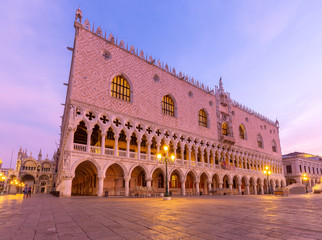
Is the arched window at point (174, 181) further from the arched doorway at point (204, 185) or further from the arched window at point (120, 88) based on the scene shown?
the arched window at point (120, 88)

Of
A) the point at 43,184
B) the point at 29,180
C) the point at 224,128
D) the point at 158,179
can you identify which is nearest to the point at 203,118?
the point at 224,128

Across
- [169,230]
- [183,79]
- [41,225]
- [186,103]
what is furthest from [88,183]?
[169,230]

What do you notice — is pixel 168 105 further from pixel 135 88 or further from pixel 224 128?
pixel 224 128

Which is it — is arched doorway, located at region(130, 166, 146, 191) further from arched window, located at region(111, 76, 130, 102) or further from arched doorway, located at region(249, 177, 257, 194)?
arched doorway, located at region(249, 177, 257, 194)

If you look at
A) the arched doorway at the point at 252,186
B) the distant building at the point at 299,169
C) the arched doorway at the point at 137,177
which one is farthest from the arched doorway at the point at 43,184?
the distant building at the point at 299,169

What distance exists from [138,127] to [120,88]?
457 centimetres

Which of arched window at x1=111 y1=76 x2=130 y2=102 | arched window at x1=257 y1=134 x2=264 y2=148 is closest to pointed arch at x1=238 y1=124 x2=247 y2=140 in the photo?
arched window at x1=257 y1=134 x2=264 y2=148

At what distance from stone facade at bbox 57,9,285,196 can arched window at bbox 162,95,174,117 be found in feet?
0.92

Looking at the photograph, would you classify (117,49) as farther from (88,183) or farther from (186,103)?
(88,183)

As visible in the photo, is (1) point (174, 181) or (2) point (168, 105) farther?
(1) point (174, 181)

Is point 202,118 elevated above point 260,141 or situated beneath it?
elevated above

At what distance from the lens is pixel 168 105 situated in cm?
2780

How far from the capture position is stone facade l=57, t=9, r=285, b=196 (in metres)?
19.3

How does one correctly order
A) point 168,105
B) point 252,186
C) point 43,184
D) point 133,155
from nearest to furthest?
point 133,155 → point 168,105 → point 252,186 → point 43,184
